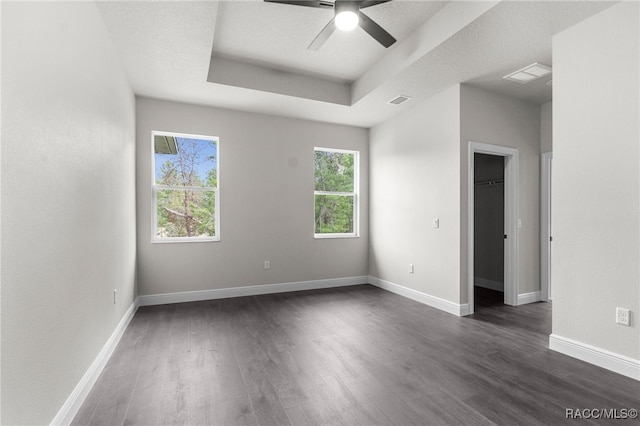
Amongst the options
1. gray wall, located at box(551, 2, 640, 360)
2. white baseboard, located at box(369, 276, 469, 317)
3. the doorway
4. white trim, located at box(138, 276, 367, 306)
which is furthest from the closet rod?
white trim, located at box(138, 276, 367, 306)

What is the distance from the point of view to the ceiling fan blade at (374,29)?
7.73ft

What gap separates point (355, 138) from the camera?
544cm

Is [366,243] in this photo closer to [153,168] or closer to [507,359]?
[507,359]

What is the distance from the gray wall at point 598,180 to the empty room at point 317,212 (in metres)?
0.02

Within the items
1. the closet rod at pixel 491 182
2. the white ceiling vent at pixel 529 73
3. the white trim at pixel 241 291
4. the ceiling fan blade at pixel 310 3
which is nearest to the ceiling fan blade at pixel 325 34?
the ceiling fan blade at pixel 310 3

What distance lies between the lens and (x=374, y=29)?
2482mm

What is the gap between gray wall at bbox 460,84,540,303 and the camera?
147 inches

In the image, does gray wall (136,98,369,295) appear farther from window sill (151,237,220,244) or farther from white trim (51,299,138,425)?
white trim (51,299,138,425)

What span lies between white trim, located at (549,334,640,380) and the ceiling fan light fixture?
3140mm

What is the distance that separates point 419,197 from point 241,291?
2917 mm

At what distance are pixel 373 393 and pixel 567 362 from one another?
1.70 meters

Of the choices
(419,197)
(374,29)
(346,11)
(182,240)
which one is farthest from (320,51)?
(182,240)

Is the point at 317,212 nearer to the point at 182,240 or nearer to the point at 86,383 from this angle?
the point at 182,240

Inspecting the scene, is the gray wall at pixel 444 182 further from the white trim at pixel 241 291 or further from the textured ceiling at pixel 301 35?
the textured ceiling at pixel 301 35
